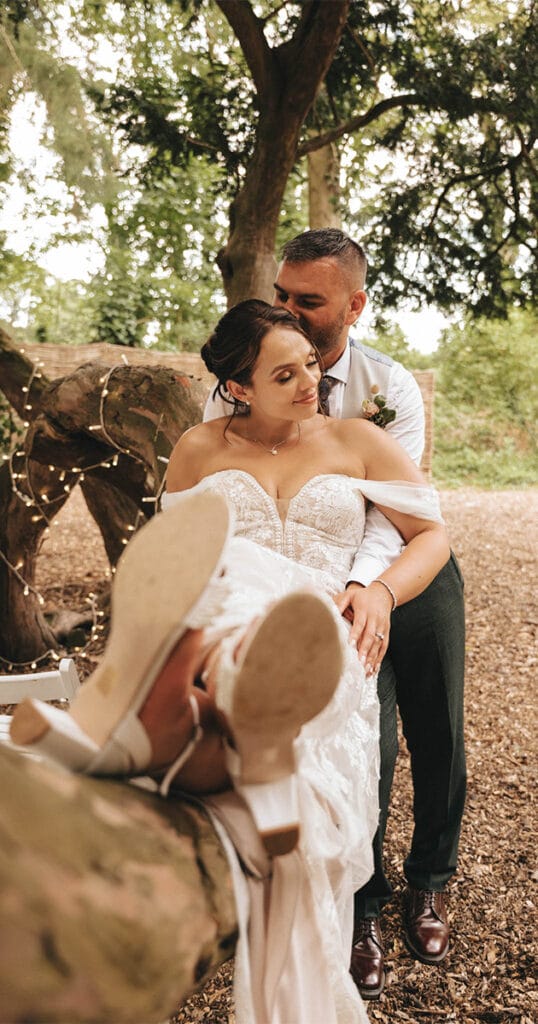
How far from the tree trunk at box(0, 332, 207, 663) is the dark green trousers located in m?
1.35

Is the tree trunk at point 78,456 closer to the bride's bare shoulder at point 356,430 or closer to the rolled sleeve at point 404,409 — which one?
the rolled sleeve at point 404,409

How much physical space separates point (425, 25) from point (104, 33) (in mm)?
2932

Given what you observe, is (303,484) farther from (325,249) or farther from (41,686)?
(41,686)

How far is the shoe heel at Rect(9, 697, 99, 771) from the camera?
79 centimetres

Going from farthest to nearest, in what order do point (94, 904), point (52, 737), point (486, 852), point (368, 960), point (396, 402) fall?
point (486, 852) → point (396, 402) → point (368, 960) → point (52, 737) → point (94, 904)

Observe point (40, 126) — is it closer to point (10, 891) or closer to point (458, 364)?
point (458, 364)

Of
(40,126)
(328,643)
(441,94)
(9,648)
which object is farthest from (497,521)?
(328,643)

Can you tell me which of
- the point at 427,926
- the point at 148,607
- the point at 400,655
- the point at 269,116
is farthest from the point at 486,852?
the point at 269,116

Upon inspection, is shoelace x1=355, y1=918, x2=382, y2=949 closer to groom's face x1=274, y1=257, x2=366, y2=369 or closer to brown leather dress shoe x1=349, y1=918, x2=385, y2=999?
brown leather dress shoe x1=349, y1=918, x2=385, y2=999

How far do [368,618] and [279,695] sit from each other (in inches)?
30.0

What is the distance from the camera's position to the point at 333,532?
176 centimetres

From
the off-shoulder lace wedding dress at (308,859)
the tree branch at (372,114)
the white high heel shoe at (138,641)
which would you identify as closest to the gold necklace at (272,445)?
the off-shoulder lace wedding dress at (308,859)

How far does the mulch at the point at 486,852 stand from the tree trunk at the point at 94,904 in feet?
4.15

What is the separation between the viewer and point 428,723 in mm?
1922
